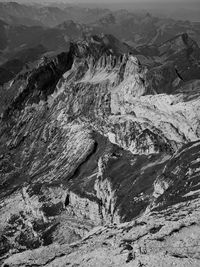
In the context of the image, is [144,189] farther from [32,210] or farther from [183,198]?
[32,210]

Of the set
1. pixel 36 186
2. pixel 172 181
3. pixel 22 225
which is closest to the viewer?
pixel 172 181

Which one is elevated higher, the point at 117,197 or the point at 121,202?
the point at 121,202

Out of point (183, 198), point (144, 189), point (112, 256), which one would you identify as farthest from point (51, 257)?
point (144, 189)

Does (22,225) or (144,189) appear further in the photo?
(22,225)

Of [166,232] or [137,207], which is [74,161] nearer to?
[137,207]

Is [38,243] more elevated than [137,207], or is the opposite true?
[137,207]

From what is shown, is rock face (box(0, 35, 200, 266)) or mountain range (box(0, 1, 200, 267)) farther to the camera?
rock face (box(0, 35, 200, 266))

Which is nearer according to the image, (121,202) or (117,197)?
(121,202)

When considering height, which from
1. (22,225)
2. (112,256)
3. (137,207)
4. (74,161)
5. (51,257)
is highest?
(112,256)

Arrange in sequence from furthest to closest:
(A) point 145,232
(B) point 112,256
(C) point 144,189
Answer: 1. (C) point 144,189
2. (A) point 145,232
3. (B) point 112,256

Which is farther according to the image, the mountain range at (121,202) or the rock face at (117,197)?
the rock face at (117,197)
